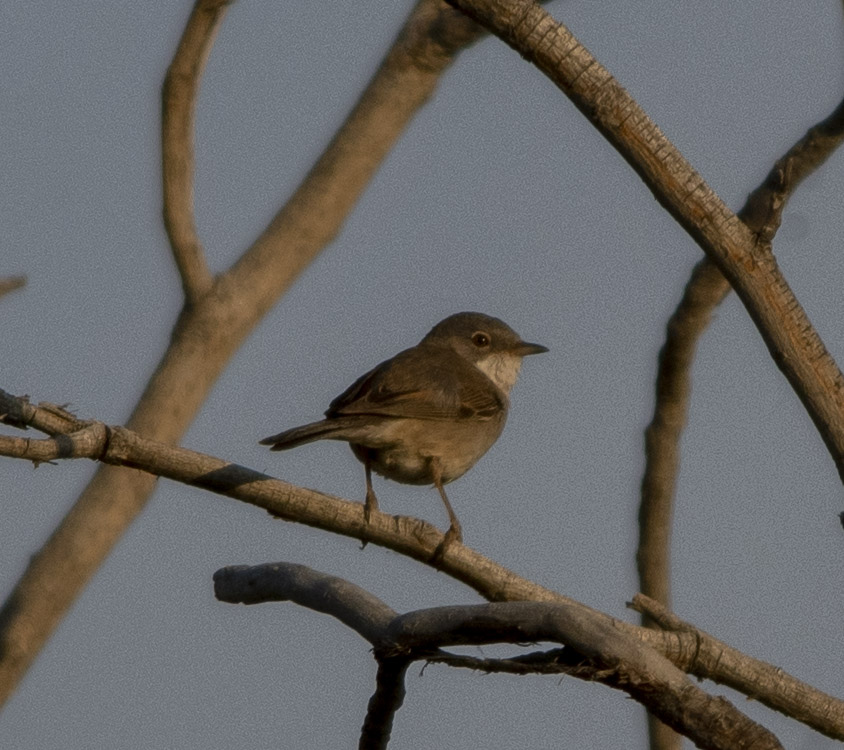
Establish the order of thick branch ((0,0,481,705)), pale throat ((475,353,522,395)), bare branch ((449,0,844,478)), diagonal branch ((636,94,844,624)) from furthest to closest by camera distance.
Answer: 1. pale throat ((475,353,522,395))
2. thick branch ((0,0,481,705))
3. diagonal branch ((636,94,844,624))
4. bare branch ((449,0,844,478))

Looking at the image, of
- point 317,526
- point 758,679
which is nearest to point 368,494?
point 317,526

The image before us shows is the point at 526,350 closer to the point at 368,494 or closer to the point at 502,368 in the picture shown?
the point at 502,368

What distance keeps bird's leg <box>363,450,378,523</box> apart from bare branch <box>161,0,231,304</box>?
1525 millimetres

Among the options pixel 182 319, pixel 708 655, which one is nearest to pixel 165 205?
pixel 182 319

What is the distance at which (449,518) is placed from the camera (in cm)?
741

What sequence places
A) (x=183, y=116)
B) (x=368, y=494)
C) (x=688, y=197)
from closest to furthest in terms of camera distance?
(x=688, y=197) → (x=368, y=494) → (x=183, y=116)

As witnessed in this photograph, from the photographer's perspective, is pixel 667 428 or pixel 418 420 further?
pixel 418 420

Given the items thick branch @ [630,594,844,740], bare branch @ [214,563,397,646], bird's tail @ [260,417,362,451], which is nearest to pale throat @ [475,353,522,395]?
bird's tail @ [260,417,362,451]

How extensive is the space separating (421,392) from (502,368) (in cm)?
187

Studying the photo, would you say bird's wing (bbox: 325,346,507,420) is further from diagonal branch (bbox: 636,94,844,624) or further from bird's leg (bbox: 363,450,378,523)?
diagonal branch (bbox: 636,94,844,624)

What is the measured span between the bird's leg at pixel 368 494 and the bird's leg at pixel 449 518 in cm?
29

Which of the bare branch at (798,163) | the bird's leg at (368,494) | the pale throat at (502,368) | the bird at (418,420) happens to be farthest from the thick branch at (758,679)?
the pale throat at (502,368)

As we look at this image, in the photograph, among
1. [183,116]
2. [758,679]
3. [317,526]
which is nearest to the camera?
[758,679]

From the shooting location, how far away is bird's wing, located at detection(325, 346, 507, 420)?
26.4 feet
